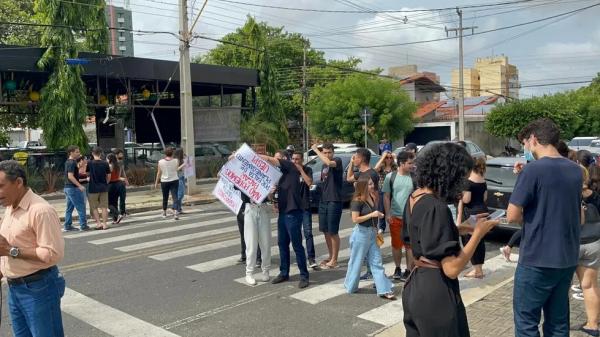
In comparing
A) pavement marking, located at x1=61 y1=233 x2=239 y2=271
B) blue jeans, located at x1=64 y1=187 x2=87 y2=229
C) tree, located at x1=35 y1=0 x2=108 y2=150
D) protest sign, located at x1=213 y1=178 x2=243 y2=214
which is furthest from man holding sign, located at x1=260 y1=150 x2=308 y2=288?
tree, located at x1=35 y1=0 x2=108 y2=150

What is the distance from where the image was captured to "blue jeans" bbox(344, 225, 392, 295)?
6160 millimetres

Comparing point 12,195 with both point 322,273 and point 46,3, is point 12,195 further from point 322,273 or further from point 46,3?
point 46,3

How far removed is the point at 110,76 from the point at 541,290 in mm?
18698

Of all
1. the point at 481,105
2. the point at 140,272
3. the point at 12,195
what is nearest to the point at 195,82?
the point at 140,272

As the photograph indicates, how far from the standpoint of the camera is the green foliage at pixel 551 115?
123 feet

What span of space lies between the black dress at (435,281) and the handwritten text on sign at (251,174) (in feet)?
12.9

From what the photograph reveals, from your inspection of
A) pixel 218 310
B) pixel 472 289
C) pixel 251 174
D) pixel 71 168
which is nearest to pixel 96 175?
pixel 71 168

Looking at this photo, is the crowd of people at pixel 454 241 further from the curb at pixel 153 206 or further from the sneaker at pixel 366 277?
the curb at pixel 153 206

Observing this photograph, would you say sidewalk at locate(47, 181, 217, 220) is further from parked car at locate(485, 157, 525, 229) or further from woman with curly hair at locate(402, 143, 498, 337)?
woman with curly hair at locate(402, 143, 498, 337)

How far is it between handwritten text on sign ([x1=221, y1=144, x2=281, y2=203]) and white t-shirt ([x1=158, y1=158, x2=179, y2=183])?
5.95 m

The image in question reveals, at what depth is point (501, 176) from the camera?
9.42 metres

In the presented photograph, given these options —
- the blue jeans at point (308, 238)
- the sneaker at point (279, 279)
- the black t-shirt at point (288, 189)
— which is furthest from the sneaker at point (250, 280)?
the blue jeans at point (308, 238)

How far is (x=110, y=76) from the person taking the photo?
64.9 ft

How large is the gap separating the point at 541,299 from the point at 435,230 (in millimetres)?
1408
